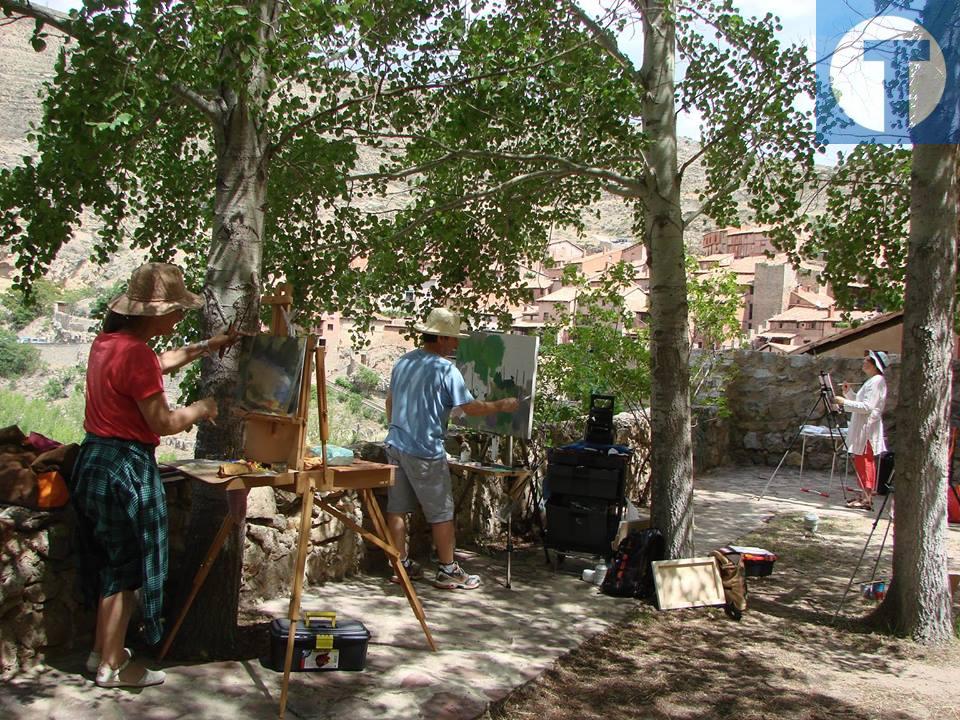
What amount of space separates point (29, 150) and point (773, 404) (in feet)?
116

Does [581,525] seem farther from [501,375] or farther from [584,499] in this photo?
[501,375]

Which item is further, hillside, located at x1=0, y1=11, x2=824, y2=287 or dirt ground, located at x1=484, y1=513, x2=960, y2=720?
hillside, located at x1=0, y1=11, x2=824, y2=287

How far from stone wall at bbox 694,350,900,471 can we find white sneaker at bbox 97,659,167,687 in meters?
9.57

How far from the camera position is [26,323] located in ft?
121

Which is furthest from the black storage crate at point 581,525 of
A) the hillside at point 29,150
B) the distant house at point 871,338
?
the hillside at point 29,150

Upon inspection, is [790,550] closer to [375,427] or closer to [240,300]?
[240,300]

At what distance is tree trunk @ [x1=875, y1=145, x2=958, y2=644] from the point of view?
470cm

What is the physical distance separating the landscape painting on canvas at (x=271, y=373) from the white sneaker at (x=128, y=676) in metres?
1.09

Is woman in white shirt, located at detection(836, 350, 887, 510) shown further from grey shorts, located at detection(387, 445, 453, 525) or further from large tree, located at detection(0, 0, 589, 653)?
grey shorts, located at detection(387, 445, 453, 525)

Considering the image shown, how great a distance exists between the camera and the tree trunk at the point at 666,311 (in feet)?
18.3

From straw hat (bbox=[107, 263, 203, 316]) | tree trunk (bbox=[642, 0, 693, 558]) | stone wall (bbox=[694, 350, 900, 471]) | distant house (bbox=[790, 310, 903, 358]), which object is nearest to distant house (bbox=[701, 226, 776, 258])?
distant house (bbox=[790, 310, 903, 358])

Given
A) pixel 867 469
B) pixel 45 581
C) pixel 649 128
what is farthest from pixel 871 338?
pixel 45 581

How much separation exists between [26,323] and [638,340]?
113ft

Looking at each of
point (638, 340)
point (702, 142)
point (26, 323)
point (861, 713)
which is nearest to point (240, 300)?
point (861, 713)
